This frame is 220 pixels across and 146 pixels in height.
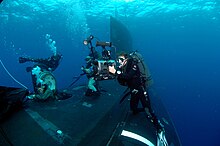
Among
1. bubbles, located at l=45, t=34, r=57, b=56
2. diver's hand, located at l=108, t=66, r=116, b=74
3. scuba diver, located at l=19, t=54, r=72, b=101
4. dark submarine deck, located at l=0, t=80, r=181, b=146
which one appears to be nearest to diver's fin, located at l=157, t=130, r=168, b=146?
dark submarine deck, located at l=0, t=80, r=181, b=146

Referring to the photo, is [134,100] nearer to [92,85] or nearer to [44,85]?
[92,85]

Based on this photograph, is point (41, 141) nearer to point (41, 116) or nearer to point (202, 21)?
point (41, 116)

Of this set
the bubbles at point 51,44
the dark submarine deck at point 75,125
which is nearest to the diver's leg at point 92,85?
the dark submarine deck at point 75,125

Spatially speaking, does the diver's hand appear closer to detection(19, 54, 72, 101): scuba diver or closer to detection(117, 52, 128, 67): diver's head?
detection(117, 52, 128, 67): diver's head

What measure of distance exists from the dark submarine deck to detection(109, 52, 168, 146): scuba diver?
0.30 metres

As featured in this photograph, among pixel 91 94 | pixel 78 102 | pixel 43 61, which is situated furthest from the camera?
pixel 43 61

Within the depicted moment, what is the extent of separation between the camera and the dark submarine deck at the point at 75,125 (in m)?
4.32

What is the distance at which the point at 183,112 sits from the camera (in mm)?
26766

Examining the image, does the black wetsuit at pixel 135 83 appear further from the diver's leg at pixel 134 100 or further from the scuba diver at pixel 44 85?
the scuba diver at pixel 44 85

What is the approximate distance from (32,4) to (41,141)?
26081 millimetres

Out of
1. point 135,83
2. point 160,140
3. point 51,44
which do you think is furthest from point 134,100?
point 51,44

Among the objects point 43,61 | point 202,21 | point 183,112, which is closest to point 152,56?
point 202,21

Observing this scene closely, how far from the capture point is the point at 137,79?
17.7 ft

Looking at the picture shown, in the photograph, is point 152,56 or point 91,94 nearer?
point 91,94
